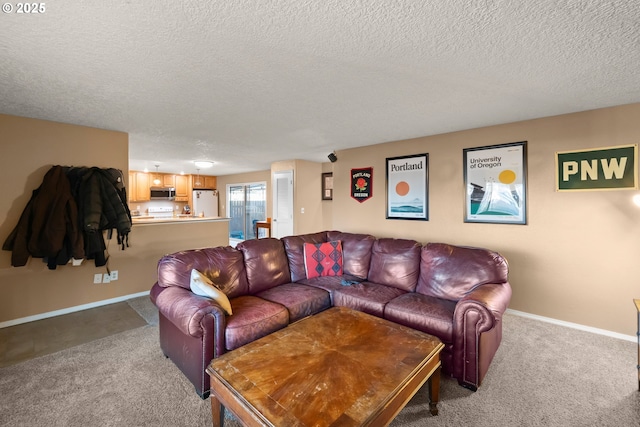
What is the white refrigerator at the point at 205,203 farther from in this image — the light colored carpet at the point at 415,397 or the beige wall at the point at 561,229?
the beige wall at the point at 561,229

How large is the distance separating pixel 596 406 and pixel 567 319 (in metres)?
1.48

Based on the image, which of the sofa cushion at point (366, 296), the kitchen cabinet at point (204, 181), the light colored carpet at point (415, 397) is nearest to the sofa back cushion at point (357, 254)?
the sofa cushion at point (366, 296)

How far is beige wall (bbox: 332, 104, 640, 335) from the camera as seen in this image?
8.87 feet

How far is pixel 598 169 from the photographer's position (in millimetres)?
2791

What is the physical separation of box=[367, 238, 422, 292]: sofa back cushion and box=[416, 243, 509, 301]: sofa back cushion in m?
0.08

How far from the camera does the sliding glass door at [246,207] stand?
26.3 feet

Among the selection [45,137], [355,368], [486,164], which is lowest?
[355,368]

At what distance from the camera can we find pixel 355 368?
4.76 feet

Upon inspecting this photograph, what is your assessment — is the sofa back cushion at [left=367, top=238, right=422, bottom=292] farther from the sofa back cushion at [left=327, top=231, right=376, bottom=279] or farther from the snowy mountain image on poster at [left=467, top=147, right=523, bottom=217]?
the snowy mountain image on poster at [left=467, top=147, right=523, bottom=217]

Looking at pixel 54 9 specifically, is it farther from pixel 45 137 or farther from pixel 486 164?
pixel 486 164

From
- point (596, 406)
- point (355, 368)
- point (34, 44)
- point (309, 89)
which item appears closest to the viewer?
point (355, 368)

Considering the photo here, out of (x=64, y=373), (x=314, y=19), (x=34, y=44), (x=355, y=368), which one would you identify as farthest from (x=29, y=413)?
(x=314, y=19)

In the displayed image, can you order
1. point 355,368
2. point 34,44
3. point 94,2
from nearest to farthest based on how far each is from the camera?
1. point 94,2
2. point 355,368
3. point 34,44

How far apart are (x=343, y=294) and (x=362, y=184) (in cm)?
238
